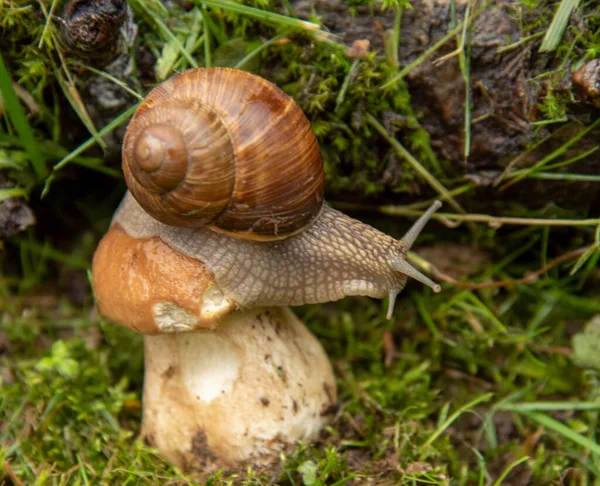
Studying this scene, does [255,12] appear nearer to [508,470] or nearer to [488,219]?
[488,219]

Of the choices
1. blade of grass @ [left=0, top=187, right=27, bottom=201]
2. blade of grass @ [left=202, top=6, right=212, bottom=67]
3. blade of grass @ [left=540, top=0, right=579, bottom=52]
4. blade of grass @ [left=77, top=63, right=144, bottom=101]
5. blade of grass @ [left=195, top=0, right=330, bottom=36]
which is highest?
blade of grass @ [left=540, top=0, right=579, bottom=52]

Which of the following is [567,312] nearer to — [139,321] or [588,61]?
[588,61]

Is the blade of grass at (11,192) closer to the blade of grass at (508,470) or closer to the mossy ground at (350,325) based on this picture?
the mossy ground at (350,325)

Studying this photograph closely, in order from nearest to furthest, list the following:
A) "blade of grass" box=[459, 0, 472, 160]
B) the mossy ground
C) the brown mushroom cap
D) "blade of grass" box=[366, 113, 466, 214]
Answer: the brown mushroom cap < "blade of grass" box=[459, 0, 472, 160] < the mossy ground < "blade of grass" box=[366, 113, 466, 214]

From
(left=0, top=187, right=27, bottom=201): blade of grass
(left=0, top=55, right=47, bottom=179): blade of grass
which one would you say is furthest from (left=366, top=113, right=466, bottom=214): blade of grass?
(left=0, top=187, right=27, bottom=201): blade of grass

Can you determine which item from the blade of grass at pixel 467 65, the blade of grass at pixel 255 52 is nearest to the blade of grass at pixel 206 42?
the blade of grass at pixel 255 52

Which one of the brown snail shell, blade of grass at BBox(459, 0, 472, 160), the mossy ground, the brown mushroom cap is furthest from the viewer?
the mossy ground

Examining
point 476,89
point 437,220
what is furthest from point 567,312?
point 476,89

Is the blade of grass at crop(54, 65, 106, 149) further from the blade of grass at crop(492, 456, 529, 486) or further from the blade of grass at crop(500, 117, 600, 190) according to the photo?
the blade of grass at crop(492, 456, 529, 486)
